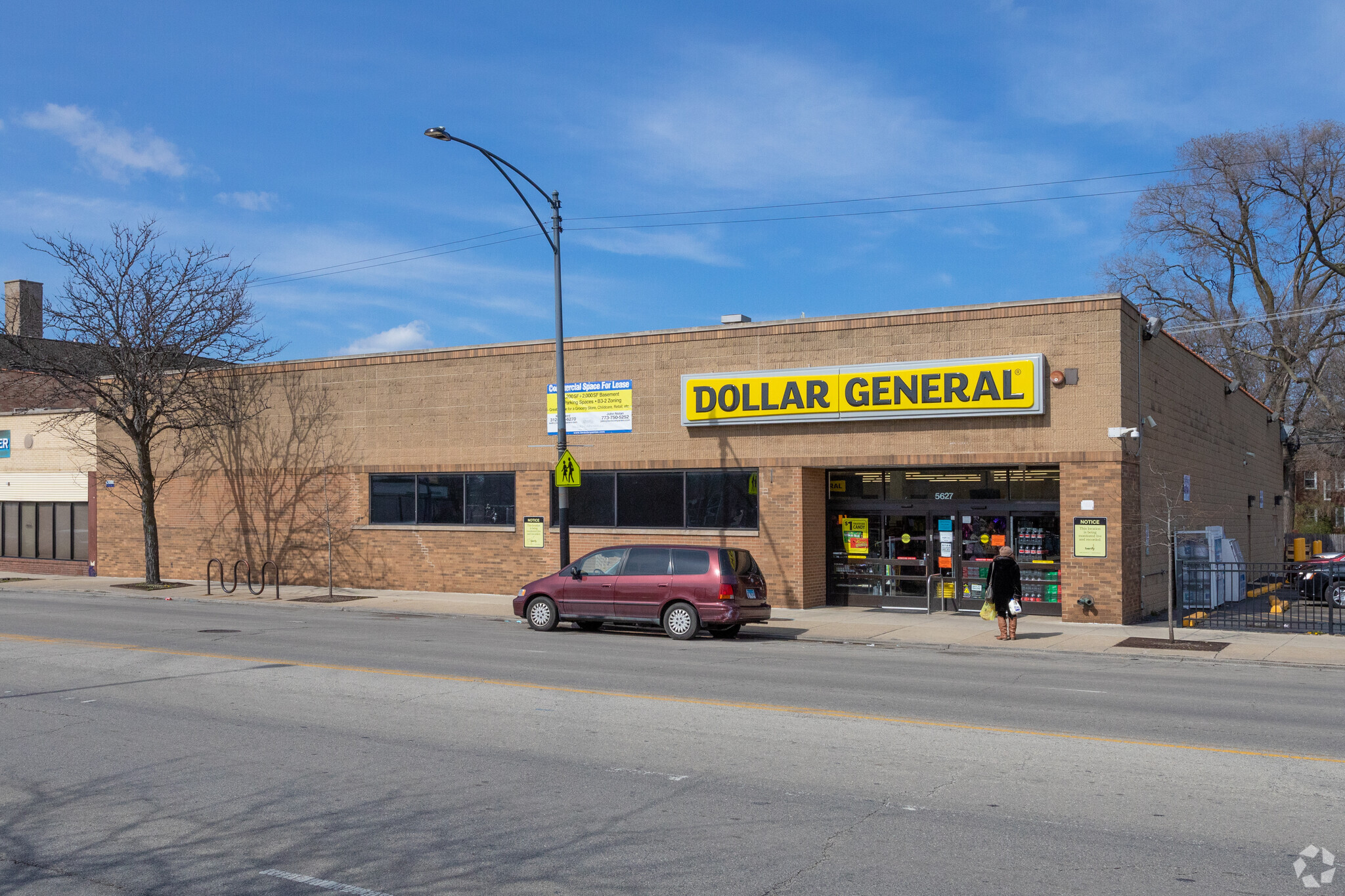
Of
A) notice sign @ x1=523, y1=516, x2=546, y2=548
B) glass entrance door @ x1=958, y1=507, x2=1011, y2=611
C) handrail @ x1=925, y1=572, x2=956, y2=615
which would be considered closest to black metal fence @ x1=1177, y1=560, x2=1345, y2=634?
glass entrance door @ x1=958, y1=507, x2=1011, y2=611

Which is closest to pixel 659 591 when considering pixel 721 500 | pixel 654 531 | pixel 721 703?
pixel 721 500

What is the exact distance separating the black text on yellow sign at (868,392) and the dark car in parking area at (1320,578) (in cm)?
836

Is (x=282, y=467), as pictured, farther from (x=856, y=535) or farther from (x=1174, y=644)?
(x=1174, y=644)

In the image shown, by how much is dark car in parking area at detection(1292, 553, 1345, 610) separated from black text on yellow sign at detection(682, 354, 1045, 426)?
8.36 meters

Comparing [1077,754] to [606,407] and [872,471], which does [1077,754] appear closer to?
[872,471]

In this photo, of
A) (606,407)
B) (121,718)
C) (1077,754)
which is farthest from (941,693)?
(606,407)

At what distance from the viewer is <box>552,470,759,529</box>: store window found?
78.0ft

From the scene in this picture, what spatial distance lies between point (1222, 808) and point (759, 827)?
9.80 feet

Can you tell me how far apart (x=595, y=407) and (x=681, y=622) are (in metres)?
8.19

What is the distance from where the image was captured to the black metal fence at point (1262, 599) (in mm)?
19672

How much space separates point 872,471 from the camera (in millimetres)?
23562

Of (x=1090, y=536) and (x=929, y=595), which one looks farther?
(x=929, y=595)

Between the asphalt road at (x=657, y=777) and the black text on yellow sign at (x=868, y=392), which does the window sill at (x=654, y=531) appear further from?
the asphalt road at (x=657, y=777)

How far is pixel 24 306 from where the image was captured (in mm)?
47438
